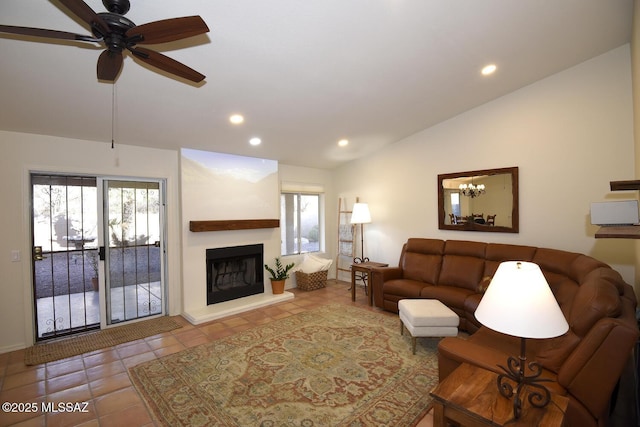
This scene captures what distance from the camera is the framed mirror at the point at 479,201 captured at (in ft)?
12.9

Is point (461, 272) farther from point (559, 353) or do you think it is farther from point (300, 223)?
point (300, 223)

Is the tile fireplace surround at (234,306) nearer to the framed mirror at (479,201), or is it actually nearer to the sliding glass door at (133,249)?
the sliding glass door at (133,249)

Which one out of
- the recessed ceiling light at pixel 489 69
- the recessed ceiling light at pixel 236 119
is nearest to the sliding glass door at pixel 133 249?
the recessed ceiling light at pixel 236 119

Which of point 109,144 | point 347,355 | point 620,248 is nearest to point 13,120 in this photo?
point 109,144

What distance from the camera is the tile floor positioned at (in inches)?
86.6

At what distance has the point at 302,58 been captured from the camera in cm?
260

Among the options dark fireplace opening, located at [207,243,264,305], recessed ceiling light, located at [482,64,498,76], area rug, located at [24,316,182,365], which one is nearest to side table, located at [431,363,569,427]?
recessed ceiling light, located at [482,64,498,76]

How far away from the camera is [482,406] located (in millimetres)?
1521

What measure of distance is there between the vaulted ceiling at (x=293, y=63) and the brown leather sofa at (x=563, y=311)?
216 centimetres

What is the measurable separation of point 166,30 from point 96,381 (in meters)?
3.03

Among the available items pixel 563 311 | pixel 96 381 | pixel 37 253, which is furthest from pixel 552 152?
pixel 37 253

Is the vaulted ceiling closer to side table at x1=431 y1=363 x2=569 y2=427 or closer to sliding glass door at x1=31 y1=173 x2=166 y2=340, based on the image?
sliding glass door at x1=31 y1=173 x2=166 y2=340

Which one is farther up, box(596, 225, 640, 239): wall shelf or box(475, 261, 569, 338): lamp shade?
box(596, 225, 640, 239): wall shelf

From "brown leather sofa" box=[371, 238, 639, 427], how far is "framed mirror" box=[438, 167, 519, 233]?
1.05 feet
